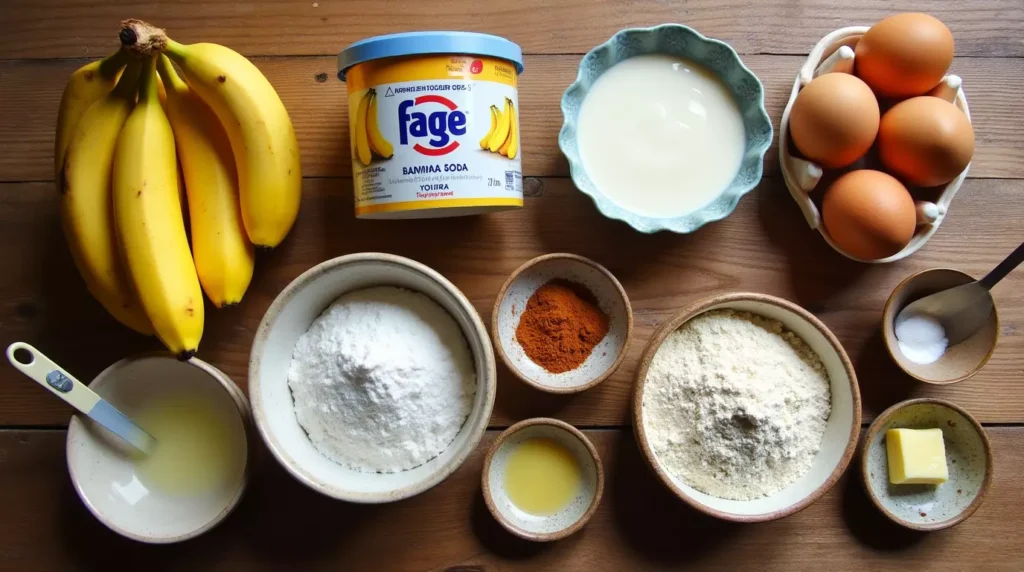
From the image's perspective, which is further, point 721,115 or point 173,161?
point 721,115

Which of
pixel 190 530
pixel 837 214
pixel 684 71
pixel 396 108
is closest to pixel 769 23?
pixel 684 71

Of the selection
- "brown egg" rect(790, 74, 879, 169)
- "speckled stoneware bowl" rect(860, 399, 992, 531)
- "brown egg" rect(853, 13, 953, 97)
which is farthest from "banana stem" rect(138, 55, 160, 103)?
"speckled stoneware bowl" rect(860, 399, 992, 531)

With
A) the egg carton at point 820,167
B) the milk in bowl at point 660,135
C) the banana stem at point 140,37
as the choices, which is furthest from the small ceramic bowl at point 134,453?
the egg carton at point 820,167

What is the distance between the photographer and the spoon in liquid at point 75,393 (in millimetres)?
709

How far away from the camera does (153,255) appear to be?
2.51ft

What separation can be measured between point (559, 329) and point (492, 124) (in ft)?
0.98

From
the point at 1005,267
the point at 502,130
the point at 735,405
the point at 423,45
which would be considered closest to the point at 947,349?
the point at 1005,267

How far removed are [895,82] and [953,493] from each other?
0.61 meters

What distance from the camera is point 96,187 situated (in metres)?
0.80

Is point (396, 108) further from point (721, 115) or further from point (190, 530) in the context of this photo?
point (190, 530)

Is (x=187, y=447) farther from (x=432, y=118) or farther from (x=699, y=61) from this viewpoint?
(x=699, y=61)

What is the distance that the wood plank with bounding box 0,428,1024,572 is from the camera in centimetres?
91

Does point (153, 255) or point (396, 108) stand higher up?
point (396, 108)

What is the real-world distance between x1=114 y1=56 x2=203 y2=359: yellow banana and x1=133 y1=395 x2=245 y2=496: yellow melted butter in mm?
127
